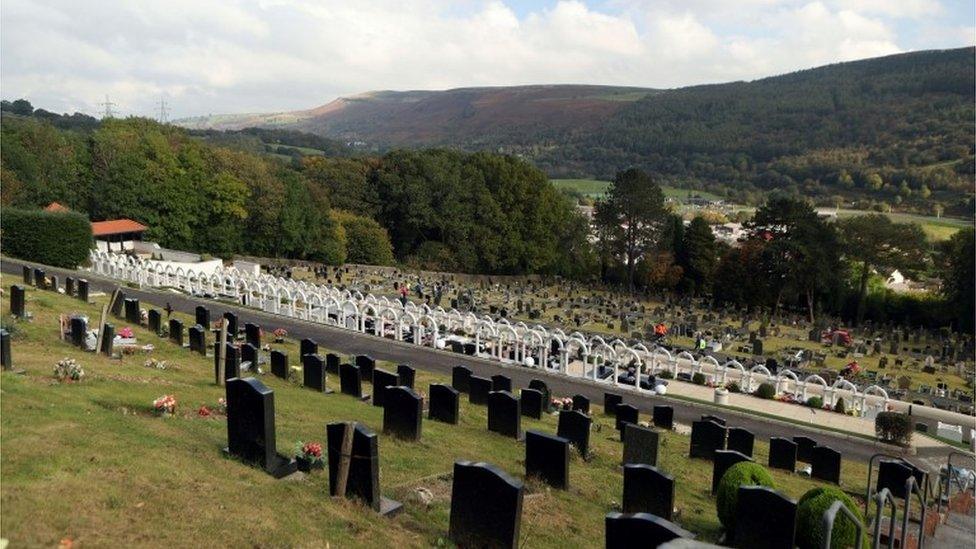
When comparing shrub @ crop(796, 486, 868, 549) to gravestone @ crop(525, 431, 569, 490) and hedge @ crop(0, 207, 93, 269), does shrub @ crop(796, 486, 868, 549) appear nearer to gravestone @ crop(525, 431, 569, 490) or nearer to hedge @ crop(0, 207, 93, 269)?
gravestone @ crop(525, 431, 569, 490)

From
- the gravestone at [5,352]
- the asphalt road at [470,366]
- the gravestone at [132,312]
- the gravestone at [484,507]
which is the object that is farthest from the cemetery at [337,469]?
the gravestone at [132,312]

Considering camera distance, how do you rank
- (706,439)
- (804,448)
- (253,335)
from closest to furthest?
(706,439) < (804,448) < (253,335)

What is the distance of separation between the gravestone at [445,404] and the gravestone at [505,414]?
686 mm

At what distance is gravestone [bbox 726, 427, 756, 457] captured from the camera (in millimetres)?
13891

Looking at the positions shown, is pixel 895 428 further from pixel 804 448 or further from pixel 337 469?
pixel 337 469

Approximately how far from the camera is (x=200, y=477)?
704cm

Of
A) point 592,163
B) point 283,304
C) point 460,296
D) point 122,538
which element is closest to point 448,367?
point 283,304

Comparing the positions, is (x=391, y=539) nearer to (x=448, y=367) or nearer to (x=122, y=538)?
(x=122, y=538)

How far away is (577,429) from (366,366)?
5.88 metres

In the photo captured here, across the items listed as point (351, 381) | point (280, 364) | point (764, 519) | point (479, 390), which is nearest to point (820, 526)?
point (764, 519)

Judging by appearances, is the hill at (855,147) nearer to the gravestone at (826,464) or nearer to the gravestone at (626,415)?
the gravestone at (826,464)

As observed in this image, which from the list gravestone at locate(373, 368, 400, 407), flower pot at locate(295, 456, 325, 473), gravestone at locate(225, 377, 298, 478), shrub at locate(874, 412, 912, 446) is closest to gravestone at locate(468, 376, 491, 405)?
gravestone at locate(373, 368, 400, 407)

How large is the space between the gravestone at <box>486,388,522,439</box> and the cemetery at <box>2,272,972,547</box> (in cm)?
3

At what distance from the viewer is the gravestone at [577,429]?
40.8 ft
